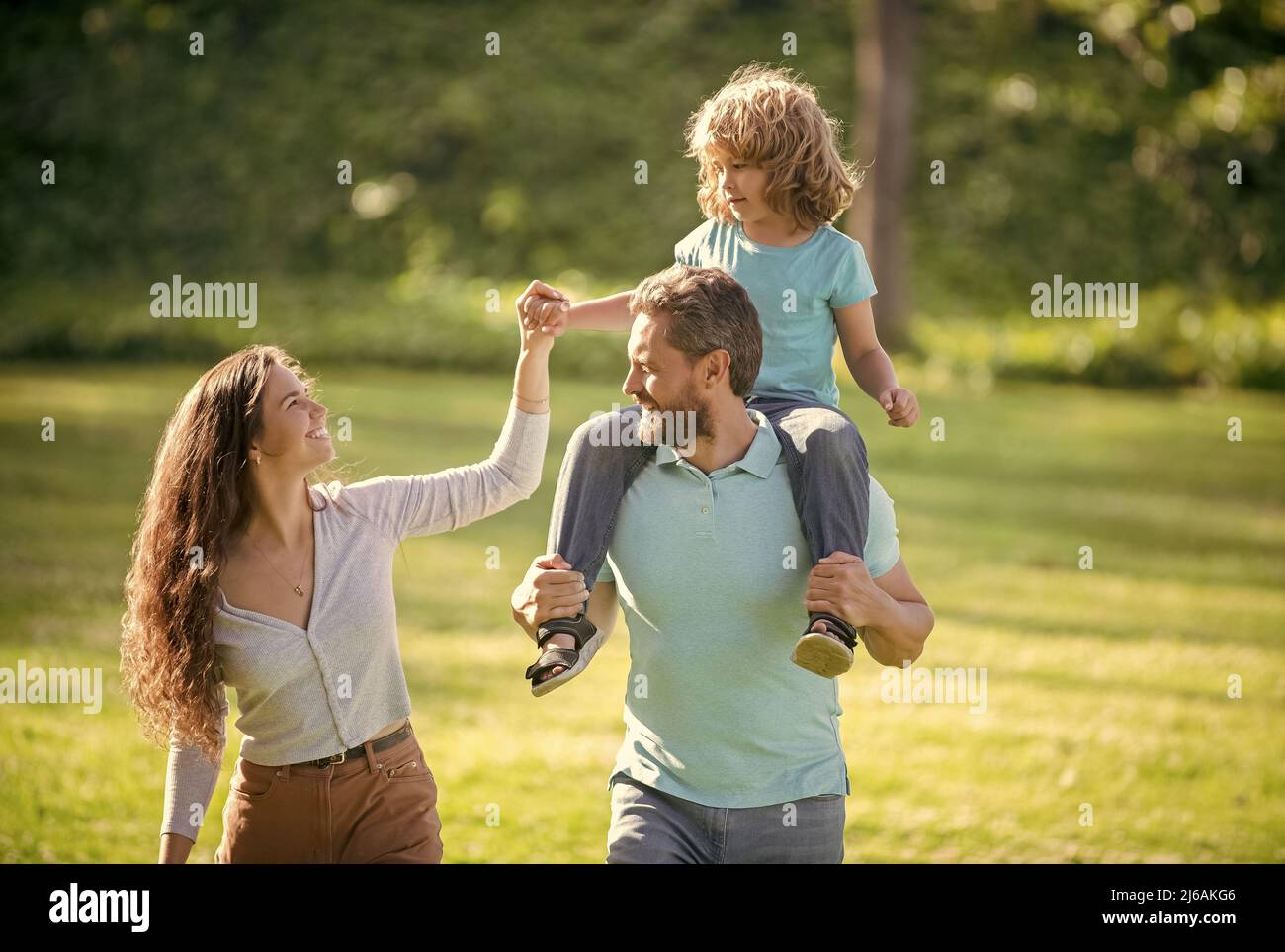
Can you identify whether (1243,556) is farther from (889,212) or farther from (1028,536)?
(889,212)

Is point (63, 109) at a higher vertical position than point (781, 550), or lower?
higher

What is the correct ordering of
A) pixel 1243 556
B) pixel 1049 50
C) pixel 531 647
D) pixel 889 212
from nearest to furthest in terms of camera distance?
pixel 531 647
pixel 1243 556
pixel 889 212
pixel 1049 50

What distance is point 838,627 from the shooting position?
10.4 ft

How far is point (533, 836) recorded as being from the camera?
627 cm

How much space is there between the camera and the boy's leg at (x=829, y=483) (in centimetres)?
332

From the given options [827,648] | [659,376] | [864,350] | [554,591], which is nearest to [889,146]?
[864,350]

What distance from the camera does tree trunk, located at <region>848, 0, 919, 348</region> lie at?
→ 1706 cm

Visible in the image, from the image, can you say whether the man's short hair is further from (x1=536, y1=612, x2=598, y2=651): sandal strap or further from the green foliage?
the green foliage

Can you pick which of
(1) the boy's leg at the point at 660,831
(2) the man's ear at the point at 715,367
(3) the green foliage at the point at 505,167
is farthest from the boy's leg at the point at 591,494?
(3) the green foliage at the point at 505,167

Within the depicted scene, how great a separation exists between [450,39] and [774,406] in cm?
1955

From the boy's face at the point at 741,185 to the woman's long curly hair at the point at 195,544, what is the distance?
3.88ft

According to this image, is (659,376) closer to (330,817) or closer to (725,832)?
(725,832)

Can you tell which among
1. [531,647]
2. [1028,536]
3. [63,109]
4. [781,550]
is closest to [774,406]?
[781,550]

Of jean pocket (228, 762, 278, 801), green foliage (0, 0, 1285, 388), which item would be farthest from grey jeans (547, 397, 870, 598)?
green foliage (0, 0, 1285, 388)
